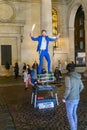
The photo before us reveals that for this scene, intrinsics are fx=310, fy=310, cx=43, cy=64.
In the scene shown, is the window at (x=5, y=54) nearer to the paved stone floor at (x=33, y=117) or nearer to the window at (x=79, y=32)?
the window at (x=79, y=32)

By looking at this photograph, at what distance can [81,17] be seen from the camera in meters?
32.9

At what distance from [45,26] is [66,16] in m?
10.7

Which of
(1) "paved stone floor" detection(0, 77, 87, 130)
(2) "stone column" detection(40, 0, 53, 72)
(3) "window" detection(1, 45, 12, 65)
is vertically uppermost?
(2) "stone column" detection(40, 0, 53, 72)

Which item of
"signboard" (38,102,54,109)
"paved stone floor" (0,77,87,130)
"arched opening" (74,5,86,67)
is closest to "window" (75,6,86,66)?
"arched opening" (74,5,86,67)

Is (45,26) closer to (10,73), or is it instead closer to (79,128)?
(10,73)

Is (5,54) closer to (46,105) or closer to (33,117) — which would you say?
(46,105)

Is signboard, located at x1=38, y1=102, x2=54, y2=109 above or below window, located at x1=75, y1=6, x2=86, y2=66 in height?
below

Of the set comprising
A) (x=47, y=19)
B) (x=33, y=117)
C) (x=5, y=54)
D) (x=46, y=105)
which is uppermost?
(x=47, y=19)

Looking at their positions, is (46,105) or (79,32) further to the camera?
(79,32)

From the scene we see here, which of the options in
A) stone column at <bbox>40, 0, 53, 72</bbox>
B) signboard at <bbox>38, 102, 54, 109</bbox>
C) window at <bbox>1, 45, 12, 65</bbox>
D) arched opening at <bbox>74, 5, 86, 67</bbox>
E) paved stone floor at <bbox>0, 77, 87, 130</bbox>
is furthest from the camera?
arched opening at <bbox>74, 5, 86, 67</bbox>

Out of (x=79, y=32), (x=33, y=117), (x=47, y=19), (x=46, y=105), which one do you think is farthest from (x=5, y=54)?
(x=33, y=117)

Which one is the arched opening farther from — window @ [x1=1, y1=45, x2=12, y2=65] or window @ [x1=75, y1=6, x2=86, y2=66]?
window @ [x1=1, y1=45, x2=12, y2=65]

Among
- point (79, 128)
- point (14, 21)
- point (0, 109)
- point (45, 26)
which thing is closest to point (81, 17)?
point (14, 21)

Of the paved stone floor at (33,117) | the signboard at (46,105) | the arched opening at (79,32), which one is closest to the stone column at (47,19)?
the paved stone floor at (33,117)
